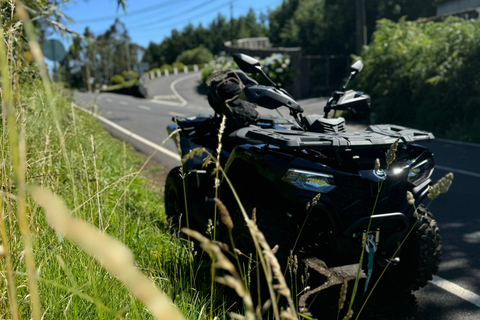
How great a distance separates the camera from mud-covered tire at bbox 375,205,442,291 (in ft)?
10.7

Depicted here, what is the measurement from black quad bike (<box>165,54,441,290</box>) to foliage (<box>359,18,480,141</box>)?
861 cm

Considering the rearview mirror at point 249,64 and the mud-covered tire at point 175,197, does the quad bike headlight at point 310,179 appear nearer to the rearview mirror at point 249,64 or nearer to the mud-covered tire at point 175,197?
the rearview mirror at point 249,64

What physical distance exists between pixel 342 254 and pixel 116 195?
2.71 metres

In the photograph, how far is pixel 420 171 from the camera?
322cm

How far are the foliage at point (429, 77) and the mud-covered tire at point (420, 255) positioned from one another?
854 cm

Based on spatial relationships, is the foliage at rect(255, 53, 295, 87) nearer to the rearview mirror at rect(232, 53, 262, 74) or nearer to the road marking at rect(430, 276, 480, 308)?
the road marking at rect(430, 276, 480, 308)

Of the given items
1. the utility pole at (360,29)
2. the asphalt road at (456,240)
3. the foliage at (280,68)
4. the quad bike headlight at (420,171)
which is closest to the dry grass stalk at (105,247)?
the quad bike headlight at (420,171)

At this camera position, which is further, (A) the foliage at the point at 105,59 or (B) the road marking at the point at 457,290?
(A) the foliage at the point at 105,59

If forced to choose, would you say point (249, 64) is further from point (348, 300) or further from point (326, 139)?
point (348, 300)

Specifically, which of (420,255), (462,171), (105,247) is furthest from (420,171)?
(462,171)

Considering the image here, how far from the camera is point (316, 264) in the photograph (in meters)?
3.72

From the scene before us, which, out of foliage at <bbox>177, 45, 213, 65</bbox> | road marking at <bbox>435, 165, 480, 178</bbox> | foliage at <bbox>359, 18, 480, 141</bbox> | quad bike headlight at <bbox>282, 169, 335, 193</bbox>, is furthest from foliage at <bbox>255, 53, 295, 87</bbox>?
foliage at <bbox>177, 45, 213, 65</bbox>

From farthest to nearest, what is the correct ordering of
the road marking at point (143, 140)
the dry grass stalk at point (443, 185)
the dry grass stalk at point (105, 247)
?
the road marking at point (143, 140) → the dry grass stalk at point (443, 185) → the dry grass stalk at point (105, 247)

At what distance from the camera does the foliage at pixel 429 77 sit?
464 inches
